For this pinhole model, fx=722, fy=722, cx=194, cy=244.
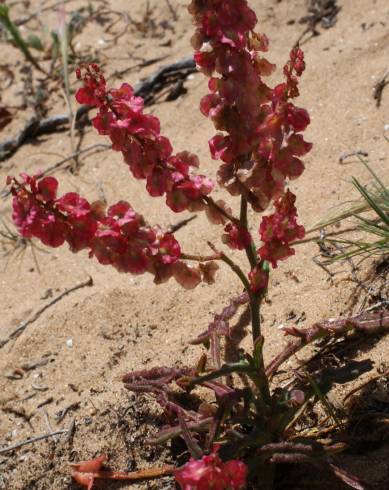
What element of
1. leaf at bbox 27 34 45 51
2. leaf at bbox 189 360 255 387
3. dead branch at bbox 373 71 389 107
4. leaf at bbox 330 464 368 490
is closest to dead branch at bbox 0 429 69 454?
leaf at bbox 189 360 255 387

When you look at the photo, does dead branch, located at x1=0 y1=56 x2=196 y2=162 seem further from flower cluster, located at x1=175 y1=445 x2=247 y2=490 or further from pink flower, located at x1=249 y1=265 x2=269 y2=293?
flower cluster, located at x1=175 y1=445 x2=247 y2=490

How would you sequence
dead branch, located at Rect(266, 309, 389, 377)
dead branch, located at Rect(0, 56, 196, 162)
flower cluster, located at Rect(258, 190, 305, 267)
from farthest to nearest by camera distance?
dead branch, located at Rect(0, 56, 196, 162), dead branch, located at Rect(266, 309, 389, 377), flower cluster, located at Rect(258, 190, 305, 267)

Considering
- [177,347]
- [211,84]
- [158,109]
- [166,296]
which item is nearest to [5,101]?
[158,109]

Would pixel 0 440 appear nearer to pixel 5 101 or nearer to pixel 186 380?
pixel 186 380

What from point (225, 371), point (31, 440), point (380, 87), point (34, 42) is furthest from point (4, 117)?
point (225, 371)

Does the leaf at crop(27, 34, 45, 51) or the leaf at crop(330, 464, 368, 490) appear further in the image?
the leaf at crop(27, 34, 45, 51)

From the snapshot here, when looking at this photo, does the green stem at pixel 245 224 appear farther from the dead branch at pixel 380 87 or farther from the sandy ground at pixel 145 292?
the dead branch at pixel 380 87
